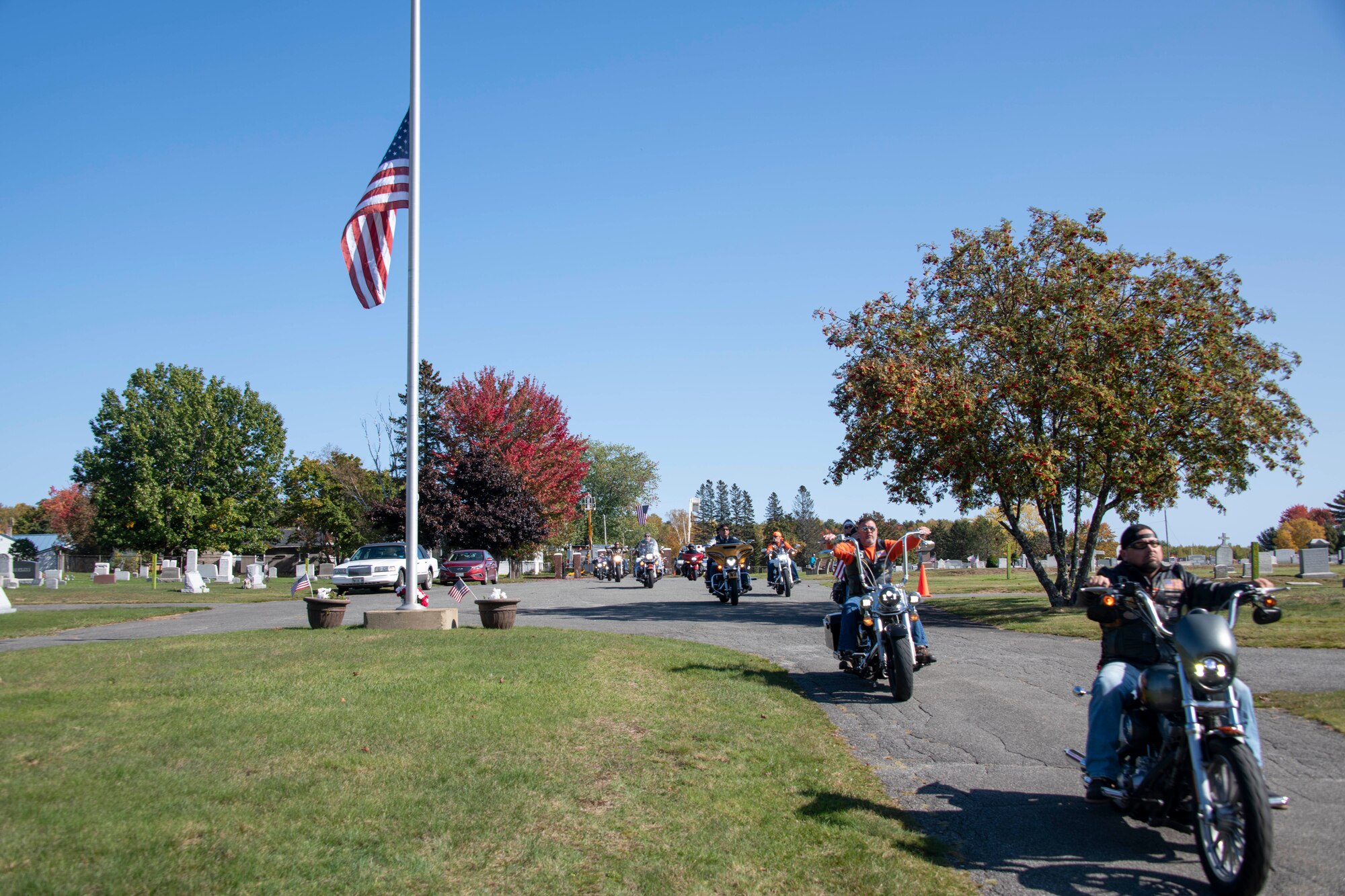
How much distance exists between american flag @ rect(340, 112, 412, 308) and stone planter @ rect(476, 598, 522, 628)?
516cm

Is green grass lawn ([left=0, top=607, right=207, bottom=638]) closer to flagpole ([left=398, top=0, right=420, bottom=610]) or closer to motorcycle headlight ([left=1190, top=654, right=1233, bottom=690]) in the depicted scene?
flagpole ([left=398, top=0, right=420, bottom=610])

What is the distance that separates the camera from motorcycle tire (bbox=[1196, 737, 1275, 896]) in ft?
13.1

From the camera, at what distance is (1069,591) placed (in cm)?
2202

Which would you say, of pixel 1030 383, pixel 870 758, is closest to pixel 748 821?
pixel 870 758

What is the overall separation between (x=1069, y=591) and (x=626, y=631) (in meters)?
12.0

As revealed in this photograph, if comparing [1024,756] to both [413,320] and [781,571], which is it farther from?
[781,571]

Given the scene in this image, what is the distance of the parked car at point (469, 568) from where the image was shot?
119ft

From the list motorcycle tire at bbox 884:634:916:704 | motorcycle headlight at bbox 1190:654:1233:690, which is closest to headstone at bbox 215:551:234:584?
motorcycle tire at bbox 884:634:916:704

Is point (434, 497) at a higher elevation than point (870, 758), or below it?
higher

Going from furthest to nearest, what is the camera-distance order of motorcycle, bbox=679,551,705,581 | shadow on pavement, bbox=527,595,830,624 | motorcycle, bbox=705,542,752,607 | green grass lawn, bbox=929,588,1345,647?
motorcycle, bbox=679,551,705,581 < motorcycle, bbox=705,542,752,607 < shadow on pavement, bbox=527,595,830,624 < green grass lawn, bbox=929,588,1345,647

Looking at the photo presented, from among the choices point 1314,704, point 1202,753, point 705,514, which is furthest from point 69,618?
point 705,514

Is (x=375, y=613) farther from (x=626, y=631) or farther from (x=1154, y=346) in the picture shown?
(x=1154, y=346)

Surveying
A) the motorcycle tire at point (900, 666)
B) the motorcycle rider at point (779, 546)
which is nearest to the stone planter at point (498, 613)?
the motorcycle tire at point (900, 666)

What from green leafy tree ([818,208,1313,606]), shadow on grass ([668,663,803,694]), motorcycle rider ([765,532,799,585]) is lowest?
shadow on grass ([668,663,803,694])
